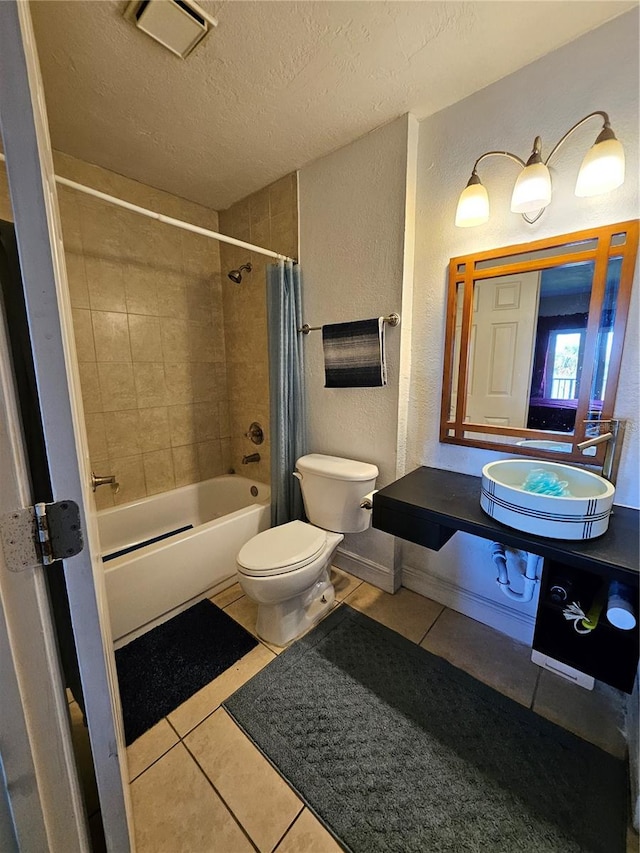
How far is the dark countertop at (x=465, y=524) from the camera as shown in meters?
0.96

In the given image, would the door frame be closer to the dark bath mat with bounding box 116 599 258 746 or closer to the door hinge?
the door hinge

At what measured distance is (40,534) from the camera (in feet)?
1.82

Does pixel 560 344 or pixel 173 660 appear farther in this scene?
pixel 173 660

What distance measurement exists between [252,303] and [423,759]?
96.4 inches

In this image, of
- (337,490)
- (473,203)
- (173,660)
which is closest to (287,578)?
(337,490)

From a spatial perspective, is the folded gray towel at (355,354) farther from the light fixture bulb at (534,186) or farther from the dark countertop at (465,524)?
the light fixture bulb at (534,186)

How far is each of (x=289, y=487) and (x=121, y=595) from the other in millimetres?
980

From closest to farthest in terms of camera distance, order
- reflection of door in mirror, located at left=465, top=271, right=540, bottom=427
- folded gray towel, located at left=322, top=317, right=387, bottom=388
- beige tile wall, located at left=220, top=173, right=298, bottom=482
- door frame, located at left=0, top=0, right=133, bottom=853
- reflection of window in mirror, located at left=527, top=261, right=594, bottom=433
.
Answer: door frame, located at left=0, top=0, right=133, bottom=853 → reflection of window in mirror, located at left=527, top=261, right=594, bottom=433 → reflection of door in mirror, located at left=465, top=271, right=540, bottom=427 → folded gray towel, located at left=322, top=317, right=387, bottom=388 → beige tile wall, located at left=220, top=173, right=298, bottom=482

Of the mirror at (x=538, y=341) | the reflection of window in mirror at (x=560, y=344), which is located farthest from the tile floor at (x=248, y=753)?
the reflection of window in mirror at (x=560, y=344)

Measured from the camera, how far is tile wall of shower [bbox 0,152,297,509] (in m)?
1.93

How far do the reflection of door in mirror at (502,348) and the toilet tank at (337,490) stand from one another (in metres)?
0.60

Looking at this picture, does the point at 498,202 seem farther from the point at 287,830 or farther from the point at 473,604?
the point at 287,830

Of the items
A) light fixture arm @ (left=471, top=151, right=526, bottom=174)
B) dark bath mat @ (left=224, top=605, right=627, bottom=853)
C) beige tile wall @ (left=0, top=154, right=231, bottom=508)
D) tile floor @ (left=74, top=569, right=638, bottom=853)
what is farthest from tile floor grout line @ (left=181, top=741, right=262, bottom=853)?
light fixture arm @ (left=471, top=151, right=526, bottom=174)

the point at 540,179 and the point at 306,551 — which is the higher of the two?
the point at 540,179
